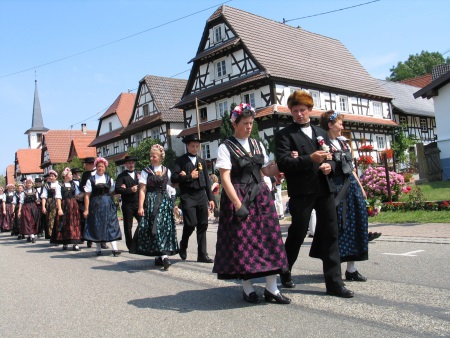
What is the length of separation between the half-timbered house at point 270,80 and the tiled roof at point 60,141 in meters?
36.8

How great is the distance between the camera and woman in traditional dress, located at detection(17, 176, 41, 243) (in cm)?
1577

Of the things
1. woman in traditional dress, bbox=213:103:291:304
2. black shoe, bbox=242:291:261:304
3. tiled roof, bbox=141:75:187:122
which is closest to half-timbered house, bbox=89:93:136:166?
tiled roof, bbox=141:75:187:122

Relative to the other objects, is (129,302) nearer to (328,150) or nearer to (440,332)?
(328,150)

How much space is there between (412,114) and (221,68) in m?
20.5

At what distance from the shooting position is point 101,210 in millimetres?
10172

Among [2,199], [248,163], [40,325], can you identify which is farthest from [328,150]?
[2,199]

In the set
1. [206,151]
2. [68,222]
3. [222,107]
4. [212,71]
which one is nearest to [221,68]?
[212,71]

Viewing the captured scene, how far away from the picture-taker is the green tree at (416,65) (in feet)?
277

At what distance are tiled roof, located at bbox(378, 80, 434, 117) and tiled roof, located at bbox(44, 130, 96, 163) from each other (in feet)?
134

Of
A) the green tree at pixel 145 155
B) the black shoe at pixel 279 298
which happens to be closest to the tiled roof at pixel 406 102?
the green tree at pixel 145 155

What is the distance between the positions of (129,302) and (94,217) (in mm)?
4981

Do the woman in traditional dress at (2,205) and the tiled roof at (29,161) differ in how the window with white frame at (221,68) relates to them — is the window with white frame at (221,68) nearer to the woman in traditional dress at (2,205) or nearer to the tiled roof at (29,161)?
the woman in traditional dress at (2,205)

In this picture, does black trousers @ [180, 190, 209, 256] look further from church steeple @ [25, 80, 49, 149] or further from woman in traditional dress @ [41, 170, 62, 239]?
church steeple @ [25, 80, 49, 149]

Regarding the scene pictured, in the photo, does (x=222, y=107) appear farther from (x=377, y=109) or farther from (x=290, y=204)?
(x=290, y=204)
